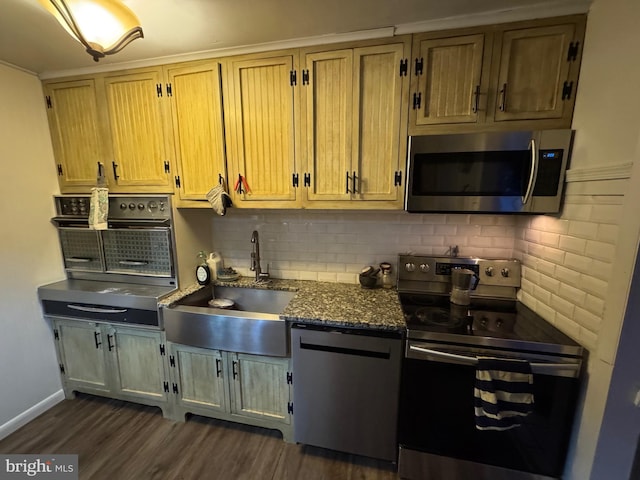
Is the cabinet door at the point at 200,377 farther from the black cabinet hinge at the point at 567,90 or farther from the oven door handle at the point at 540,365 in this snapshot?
the black cabinet hinge at the point at 567,90

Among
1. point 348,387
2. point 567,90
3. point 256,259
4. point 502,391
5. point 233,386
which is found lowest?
point 233,386

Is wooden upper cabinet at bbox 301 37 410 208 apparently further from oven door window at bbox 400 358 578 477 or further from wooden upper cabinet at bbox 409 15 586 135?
oven door window at bbox 400 358 578 477

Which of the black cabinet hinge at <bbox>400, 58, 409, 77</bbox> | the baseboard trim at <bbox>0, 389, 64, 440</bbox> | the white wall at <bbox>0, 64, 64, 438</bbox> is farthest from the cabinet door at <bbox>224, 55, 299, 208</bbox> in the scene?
the baseboard trim at <bbox>0, 389, 64, 440</bbox>

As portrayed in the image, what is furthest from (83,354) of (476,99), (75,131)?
(476,99)

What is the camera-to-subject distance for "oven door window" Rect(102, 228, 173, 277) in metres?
1.93

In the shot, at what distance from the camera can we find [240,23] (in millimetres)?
1438

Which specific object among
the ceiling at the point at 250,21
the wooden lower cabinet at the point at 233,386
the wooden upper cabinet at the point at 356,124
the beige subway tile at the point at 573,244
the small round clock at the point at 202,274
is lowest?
the wooden lower cabinet at the point at 233,386

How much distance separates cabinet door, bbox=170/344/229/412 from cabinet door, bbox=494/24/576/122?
223 centimetres

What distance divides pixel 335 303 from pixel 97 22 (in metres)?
1.72

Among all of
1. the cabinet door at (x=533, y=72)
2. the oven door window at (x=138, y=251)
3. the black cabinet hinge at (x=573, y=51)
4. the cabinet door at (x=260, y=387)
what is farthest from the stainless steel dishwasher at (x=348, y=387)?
the black cabinet hinge at (x=573, y=51)

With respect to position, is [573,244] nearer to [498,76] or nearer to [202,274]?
[498,76]

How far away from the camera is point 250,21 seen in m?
1.42

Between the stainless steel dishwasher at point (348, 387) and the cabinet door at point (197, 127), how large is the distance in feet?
3.89

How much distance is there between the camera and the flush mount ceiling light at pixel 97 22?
0.99 metres
